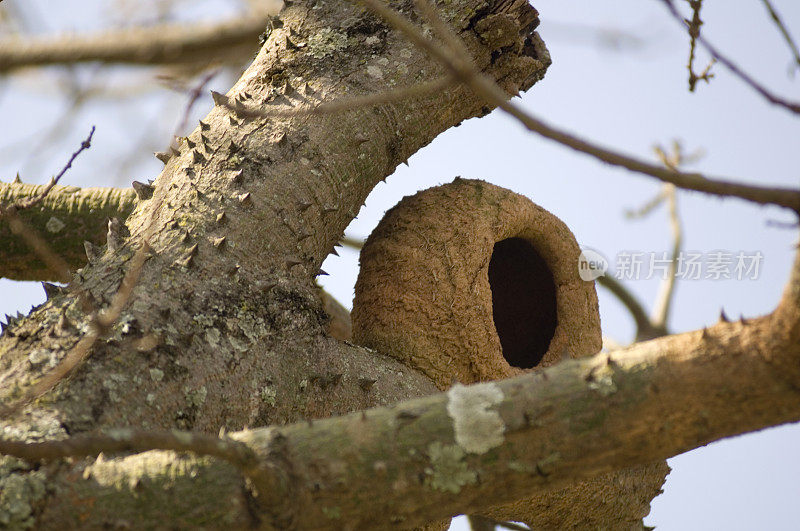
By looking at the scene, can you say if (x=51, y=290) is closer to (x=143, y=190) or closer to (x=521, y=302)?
(x=143, y=190)

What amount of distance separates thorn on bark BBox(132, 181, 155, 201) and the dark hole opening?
1.93 metres

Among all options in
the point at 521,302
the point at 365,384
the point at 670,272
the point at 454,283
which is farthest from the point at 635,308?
the point at 365,384

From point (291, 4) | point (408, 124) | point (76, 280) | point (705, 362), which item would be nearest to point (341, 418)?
point (705, 362)

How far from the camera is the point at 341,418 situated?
5.51ft

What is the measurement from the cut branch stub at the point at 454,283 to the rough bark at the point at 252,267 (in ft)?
0.62

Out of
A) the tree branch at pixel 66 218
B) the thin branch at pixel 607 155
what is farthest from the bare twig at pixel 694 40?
the tree branch at pixel 66 218

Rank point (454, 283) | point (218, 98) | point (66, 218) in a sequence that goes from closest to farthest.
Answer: point (218, 98) → point (454, 283) → point (66, 218)

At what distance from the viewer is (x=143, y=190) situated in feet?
9.18

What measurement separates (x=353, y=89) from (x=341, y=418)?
1.63 metres

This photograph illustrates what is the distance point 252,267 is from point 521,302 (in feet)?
6.32

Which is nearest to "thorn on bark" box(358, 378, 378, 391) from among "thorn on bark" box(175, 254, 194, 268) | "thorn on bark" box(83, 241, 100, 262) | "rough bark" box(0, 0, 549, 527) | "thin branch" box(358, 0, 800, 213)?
"rough bark" box(0, 0, 549, 527)

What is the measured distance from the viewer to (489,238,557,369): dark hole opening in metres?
4.08

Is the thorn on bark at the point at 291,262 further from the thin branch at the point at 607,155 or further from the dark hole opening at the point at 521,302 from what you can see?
the dark hole opening at the point at 521,302

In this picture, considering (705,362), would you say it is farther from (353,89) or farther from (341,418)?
(353,89)
